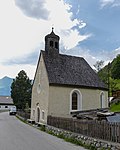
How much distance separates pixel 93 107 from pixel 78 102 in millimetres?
2409

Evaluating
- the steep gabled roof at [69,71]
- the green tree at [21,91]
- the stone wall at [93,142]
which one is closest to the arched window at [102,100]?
the steep gabled roof at [69,71]

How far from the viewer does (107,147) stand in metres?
10.3

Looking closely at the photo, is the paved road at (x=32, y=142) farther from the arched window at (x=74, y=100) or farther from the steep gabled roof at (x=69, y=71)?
the arched window at (x=74, y=100)

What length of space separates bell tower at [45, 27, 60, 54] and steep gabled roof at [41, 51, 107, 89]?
74 cm

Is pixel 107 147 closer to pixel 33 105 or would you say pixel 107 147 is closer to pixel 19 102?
pixel 33 105

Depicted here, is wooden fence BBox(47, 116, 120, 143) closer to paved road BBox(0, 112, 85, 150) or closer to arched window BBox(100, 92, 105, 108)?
paved road BBox(0, 112, 85, 150)

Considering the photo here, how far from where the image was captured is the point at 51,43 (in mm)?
32375

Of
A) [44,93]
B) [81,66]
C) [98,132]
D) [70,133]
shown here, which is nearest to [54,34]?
[81,66]

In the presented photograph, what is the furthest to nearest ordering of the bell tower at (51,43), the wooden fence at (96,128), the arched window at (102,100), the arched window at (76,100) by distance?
the arched window at (102,100) → the bell tower at (51,43) → the arched window at (76,100) → the wooden fence at (96,128)

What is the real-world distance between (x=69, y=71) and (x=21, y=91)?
3029cm

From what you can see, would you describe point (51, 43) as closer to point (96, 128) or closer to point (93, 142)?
point (96, 128)

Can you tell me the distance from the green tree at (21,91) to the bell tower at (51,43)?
28937 mm

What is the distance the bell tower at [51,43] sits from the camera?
31964 mm

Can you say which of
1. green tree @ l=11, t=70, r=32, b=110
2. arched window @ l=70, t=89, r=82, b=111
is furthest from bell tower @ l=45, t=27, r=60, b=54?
green tree @ l=11, t=70, r=32, b=110
